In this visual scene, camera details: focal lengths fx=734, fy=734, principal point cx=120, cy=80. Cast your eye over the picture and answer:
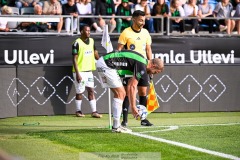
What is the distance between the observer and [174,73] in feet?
67.8

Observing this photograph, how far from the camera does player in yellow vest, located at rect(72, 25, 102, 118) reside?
735 inches

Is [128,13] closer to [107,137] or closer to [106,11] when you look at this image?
[106,11]

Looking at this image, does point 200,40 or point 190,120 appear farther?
point 200,40

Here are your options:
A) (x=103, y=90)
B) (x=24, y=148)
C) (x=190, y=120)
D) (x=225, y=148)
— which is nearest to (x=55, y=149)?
(x=24, y=148)

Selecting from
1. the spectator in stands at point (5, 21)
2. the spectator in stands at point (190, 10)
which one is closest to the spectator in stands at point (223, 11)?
the spectator in stands at point (190, 10)

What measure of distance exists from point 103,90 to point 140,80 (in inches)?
216

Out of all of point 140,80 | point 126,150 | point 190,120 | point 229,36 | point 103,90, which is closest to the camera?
point 126,150

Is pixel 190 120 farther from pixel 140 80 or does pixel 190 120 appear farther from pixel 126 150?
pixel 126 150

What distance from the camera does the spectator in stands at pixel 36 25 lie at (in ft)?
65.5

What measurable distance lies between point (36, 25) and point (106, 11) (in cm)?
232

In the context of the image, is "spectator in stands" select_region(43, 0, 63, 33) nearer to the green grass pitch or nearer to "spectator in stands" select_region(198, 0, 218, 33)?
the green grass pitch

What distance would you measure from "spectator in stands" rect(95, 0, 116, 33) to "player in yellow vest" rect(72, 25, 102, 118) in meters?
2.07

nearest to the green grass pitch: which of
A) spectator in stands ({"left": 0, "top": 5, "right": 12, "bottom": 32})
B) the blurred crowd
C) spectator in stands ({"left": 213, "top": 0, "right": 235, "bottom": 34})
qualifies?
spectator in stands ({"left": 0, "top": 5, "right": 12, "bottom": 32})

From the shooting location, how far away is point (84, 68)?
62.1ft
